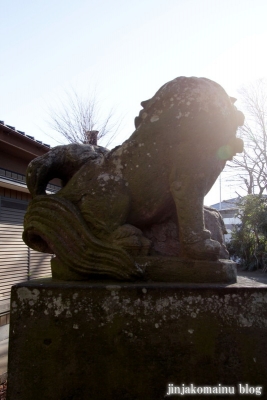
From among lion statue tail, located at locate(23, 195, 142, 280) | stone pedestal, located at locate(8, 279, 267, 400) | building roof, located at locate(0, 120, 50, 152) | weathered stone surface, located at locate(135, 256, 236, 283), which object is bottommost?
stone pedestal, located at locate(8, 279, 267, 400)

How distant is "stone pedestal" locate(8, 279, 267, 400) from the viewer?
1.61 m

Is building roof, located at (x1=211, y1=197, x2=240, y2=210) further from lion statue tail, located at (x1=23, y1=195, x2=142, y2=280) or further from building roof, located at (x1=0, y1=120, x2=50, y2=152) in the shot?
lion statue tail, located at (x1=23, y1=195, x2=142, y2=280)

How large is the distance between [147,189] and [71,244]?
537 millimetres

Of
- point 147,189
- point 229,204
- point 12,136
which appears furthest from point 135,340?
point 229,204

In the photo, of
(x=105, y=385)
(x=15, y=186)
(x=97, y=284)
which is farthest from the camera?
(x=15, y=186)

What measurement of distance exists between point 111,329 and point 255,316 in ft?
2.23

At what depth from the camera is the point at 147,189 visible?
2.08 metres

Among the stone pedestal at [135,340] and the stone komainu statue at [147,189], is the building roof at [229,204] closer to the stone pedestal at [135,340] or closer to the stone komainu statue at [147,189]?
the stone komainu statue at [147,189]

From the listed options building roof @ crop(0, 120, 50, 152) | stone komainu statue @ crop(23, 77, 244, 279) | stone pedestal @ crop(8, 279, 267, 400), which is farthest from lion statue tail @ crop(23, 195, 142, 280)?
building roof @ crop(0, 120, 50, 152)

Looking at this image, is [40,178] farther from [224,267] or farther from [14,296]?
[224,267]

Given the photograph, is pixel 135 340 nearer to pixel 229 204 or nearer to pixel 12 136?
pixel 12 136

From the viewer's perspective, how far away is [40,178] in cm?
220

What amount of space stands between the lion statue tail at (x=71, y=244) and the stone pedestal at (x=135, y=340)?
0.46 ft

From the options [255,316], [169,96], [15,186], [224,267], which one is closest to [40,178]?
[169,96]
